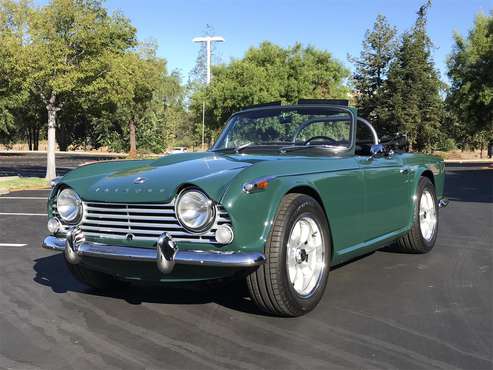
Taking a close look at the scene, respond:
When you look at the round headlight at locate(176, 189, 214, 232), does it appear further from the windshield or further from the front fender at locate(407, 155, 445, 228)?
the front fender at locate(407, 155, 445, 228)

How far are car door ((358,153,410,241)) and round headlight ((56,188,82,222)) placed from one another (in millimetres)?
2323

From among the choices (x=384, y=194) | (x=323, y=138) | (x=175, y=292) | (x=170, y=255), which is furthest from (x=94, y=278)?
(x=384, y=194)

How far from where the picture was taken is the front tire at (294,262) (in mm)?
3594

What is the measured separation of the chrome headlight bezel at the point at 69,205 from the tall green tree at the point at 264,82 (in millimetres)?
29888

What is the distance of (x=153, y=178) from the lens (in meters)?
3.82

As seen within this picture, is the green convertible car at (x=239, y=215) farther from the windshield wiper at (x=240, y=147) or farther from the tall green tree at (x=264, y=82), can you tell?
the tall green tree at (x=264, y=82)

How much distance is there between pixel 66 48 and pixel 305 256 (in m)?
14.3

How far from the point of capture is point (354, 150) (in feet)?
16.4

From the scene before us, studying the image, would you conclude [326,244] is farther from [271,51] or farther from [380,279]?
[271,51]

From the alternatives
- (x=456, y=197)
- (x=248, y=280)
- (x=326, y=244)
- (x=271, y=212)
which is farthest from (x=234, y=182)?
(x=456, y=197)

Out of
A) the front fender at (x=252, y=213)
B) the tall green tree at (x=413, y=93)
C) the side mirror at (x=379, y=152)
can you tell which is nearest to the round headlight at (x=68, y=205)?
the front fender at (x=252, y=213)

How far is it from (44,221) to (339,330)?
21.9 ft

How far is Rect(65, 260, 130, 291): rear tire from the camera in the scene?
448 centimetres

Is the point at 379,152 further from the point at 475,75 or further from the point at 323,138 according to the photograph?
the point at 475,75
